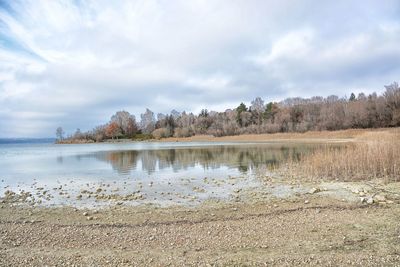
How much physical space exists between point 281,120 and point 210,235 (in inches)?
3770

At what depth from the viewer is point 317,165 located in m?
19.2

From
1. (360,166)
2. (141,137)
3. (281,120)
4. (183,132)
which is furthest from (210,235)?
(141,137)

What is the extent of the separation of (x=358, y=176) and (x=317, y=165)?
3.16 m

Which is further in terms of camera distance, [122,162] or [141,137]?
[141,137]

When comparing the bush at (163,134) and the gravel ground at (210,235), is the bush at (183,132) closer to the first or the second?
the bush at (163,134)

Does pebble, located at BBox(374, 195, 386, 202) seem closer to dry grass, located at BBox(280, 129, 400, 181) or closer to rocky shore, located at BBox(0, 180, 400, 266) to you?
rocky shore, located at BBox(0, 180, 400, 266)

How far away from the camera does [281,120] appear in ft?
328

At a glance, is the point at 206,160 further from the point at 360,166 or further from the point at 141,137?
the point at 141,137

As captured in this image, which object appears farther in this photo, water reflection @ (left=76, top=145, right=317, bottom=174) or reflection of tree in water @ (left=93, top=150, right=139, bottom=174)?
water reflection @ (left=76, top=145, right=317, bottom=174)

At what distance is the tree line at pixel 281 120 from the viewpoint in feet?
256

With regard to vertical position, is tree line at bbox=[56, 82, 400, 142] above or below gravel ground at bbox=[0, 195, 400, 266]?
above

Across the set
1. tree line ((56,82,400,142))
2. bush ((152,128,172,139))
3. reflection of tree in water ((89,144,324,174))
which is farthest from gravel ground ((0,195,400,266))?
bush ((152,128,172,139))

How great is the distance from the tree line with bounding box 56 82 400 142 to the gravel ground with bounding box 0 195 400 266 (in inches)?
2868

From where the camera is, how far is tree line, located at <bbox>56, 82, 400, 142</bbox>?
78000mm
